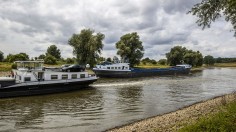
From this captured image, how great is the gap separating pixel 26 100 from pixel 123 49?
6071cm

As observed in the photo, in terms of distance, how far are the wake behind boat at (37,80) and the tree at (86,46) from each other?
1318 inches

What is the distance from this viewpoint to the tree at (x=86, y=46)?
244 feet

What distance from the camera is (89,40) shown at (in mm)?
74812

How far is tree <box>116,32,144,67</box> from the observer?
90062 mm

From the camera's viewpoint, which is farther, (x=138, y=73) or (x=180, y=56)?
(x=180, y=56)

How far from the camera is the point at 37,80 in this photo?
3544 centimetres

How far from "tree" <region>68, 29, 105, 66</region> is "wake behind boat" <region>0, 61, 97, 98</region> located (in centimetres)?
3347

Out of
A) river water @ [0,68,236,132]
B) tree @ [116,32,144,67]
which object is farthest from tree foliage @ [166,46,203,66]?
river water @ [0,68,236,132]

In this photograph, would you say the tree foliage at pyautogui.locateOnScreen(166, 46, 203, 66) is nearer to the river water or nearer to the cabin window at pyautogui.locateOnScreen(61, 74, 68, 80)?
the cabin window at pyautogui.locateOnScreen(61, 74, 68, 80)

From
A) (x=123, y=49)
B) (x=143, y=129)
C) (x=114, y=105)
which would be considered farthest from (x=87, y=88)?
(x=123, y=49)

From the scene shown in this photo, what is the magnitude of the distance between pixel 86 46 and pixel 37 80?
39.7m

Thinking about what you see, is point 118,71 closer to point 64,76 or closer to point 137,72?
point 137,72

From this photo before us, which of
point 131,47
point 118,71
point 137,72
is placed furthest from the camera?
point 131,47

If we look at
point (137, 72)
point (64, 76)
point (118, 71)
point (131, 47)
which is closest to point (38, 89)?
point (64, 76)
